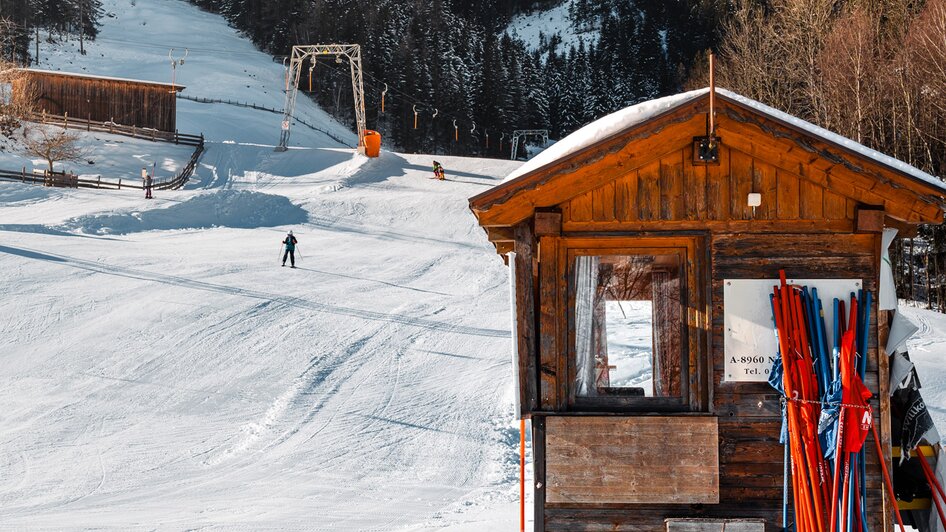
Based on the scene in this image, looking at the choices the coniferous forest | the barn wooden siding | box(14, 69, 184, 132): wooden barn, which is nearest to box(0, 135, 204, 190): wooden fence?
box(14, 69, 184, 132): wooden barn

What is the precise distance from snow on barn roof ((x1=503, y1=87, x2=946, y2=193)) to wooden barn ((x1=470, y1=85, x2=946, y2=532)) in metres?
0.02

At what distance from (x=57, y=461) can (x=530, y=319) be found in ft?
28.3

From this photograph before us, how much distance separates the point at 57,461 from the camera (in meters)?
12.7

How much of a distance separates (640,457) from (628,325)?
96 centimetres

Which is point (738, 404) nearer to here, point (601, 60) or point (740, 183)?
point (740, 183)

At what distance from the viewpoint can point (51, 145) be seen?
1484 inches

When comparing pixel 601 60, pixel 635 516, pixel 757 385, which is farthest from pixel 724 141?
pixel 601 60

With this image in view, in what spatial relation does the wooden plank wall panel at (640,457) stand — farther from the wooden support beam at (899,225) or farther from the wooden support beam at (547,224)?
the wooden support beam at (899,225)

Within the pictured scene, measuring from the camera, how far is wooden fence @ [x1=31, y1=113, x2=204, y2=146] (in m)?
45.1

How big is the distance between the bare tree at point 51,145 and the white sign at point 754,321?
35.2 metres

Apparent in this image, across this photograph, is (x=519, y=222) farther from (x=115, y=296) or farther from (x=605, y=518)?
(x=115, y=296)

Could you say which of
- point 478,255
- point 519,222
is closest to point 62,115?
point 478,255

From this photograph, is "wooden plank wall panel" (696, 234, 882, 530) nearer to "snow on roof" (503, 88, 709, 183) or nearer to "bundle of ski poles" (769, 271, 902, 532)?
"bundle of ski poles" (769, 271, 902, 532)

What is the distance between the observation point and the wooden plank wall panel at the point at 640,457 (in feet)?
21.6
